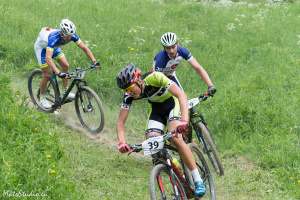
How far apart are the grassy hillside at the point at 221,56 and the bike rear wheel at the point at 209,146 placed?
39 cm

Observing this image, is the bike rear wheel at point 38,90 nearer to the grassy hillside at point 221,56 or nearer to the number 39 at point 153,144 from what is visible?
the grassy hillside at point 221,56

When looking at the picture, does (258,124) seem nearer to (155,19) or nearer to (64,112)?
(64,112)

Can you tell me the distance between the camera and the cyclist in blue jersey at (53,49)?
10.2 meters

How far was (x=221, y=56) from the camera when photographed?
48.1 ft

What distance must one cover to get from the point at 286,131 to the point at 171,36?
11.0 feet

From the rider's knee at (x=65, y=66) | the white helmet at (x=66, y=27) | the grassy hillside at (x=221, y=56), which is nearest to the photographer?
the grassy hillside at (x=221, y=56)

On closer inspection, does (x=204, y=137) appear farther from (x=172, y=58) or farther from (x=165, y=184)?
(x=165, y=184)

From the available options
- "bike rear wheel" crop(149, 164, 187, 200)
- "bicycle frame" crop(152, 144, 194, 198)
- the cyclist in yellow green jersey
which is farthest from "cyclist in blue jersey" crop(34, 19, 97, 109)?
"bike rear wheel" crop(149, 164, 187, 200)

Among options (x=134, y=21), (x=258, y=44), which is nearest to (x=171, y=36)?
(x=258, y=44)

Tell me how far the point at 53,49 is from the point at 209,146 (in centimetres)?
398

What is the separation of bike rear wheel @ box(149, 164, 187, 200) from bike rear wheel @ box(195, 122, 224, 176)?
2.14m

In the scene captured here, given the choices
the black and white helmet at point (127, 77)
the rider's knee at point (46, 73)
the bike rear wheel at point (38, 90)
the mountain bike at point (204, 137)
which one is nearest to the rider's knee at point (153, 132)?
the black and white helmet at point (127, 77)

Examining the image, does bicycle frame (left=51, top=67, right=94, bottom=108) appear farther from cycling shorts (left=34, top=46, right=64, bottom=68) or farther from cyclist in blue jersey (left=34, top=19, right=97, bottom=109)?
→ cycling shorts (left=34, top=46, right=64, bottom=68)

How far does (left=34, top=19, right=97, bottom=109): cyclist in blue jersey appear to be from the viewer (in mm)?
10156
